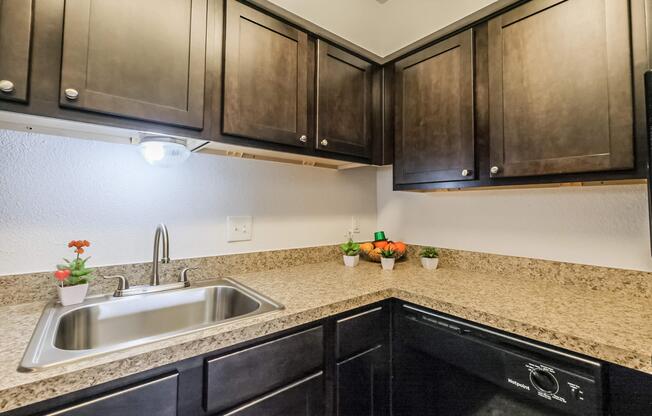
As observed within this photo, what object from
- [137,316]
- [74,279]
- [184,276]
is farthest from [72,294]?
[184,276]

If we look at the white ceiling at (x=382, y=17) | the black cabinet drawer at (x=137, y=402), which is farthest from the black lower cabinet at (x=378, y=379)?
the white ceiling at (x=382, y=17)

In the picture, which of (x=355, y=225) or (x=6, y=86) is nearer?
(x=6, y=86)

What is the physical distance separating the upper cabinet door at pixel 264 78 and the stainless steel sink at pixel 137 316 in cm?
66

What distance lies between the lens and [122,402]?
0.64 m

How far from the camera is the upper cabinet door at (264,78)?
3.64 feet

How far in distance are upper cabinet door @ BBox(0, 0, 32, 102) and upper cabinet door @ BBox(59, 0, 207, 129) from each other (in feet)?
0.25

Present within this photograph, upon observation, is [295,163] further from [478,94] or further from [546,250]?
[546,250]

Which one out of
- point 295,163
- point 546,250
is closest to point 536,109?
point 546,250

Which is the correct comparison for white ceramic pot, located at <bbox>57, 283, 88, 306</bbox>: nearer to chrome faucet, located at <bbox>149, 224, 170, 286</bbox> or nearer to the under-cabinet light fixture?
chrome faucet, located at <bbox>149, 224, 170, 286</bbox>

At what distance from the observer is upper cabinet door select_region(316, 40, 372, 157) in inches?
54.1

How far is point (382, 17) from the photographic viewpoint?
205 centimetres

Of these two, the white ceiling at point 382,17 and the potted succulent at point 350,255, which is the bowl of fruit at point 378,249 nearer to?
the potted succulent at point 350,255

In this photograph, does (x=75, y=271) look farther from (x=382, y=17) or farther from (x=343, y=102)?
(x=382, y=17)

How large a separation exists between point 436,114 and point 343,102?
1.47ft
